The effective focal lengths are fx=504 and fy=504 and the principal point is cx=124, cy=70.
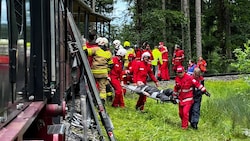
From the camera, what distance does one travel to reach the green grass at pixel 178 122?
9562 millimetres

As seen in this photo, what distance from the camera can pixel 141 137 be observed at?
362 inches

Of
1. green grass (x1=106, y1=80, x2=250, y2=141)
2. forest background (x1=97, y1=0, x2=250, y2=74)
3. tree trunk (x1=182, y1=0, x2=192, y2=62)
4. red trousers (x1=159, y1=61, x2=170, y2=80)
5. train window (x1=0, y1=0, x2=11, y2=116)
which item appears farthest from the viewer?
tree trunk (x1=182, y1=0, x2=192, y2=62)

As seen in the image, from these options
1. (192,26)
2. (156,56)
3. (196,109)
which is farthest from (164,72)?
(192,26)

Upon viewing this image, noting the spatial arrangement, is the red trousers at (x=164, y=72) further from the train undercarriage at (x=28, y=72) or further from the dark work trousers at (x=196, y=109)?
the train undercarriage at (x=28, y=72)

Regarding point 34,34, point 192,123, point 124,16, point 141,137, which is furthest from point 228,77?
point 34,34

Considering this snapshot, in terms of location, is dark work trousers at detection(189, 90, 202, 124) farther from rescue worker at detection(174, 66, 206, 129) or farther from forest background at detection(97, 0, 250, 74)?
forest background at detection(97, 0, 250, 74)

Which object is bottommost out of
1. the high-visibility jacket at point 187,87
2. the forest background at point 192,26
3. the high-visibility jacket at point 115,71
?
the high-visibility jacket at point 187,87

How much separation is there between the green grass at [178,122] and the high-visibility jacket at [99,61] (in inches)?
42.5

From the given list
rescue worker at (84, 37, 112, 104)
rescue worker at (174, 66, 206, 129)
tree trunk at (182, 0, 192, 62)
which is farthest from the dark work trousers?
tree trunk at (182, 0, 192, 62)

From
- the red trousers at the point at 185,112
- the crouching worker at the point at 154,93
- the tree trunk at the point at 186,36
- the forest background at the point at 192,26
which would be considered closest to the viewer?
the red trousers at the point at 185,112

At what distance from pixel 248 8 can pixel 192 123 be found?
29574 millimetres

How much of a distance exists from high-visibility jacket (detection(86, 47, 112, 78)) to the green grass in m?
1.08

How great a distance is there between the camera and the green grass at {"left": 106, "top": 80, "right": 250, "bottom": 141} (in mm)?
9562

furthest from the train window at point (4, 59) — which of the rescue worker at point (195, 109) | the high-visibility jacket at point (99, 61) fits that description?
the rescue worker at point (195, 109)
